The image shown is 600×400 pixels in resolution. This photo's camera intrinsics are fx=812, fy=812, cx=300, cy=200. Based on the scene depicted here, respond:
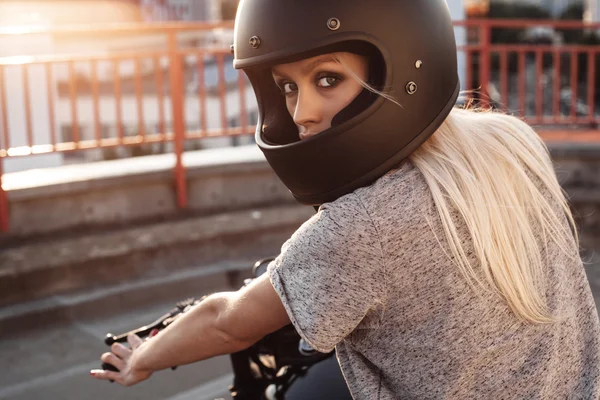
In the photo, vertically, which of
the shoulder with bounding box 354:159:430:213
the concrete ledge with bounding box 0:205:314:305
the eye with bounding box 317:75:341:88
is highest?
the eye with bounding box 317:75:341:88

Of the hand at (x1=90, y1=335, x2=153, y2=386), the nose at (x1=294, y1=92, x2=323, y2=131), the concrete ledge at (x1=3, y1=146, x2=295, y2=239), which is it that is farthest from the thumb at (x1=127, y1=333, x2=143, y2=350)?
the concrete ledge at (x1=3, y1=146, x2=295, y2=239)

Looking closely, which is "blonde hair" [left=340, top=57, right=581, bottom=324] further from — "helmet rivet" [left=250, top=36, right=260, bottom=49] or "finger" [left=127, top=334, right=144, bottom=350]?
"finger" [left=127, top=334, right=144, bottom=350]

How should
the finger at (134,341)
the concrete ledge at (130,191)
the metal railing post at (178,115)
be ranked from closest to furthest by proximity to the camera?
the finger at (134,341)
the concrete ledge at (130,191)
the metal railing post at (178,115)

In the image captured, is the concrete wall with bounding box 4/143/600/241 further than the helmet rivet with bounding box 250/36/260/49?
Yes

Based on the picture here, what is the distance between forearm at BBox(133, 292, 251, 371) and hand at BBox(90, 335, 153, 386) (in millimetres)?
30

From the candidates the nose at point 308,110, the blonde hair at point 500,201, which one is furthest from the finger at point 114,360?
the blonde hair at point 500,201

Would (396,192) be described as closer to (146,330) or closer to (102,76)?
(146,330)

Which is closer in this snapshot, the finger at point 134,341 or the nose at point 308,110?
the nose at point 308,110

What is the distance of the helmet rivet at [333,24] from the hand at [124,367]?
76 cm

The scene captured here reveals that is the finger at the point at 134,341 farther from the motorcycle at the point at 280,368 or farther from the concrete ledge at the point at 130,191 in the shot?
the concrete ledge at the point at 130,191

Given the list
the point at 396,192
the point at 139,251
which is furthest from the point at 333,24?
the point at 139,251

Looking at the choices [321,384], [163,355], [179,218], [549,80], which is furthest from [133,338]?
[549,80]

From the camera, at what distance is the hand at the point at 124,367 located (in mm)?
1671

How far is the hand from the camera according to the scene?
1.67 metres
